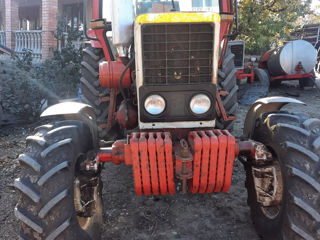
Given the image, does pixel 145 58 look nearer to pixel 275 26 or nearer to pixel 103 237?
pixel 103 237

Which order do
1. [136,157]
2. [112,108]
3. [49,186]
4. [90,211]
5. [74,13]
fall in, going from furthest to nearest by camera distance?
[74,13], [112,108], [90,211], [136,157], [49,186]

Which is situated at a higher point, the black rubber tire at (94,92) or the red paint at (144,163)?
the black rubber tire at (94,92)

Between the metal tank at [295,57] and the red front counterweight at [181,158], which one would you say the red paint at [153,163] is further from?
the metal tank at [295,57]

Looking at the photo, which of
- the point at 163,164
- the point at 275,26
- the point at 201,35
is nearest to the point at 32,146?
the point at 163,164

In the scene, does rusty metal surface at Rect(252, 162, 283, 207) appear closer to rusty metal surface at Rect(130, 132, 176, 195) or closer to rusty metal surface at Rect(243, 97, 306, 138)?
rusty metal surface at Rect(243, 97, 306, 138)

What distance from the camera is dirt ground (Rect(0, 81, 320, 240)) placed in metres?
2.64

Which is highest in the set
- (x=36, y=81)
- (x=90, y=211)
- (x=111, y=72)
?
(x=36, y=81)

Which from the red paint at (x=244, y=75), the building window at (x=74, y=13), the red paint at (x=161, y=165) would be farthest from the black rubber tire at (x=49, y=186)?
the building window at (x=74, y=13)

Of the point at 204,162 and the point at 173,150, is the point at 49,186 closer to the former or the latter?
the point at 173,150

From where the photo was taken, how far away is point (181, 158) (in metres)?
2.15

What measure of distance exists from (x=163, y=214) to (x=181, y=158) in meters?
1.04

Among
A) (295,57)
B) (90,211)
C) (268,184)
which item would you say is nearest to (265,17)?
(295,57)

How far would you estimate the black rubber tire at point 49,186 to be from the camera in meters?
1.84

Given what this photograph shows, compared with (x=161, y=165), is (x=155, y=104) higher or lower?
higher
